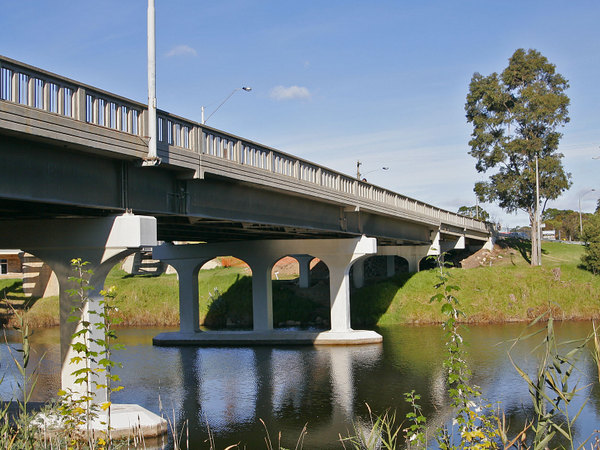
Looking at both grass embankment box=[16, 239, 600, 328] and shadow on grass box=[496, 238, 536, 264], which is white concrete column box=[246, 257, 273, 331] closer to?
grass embankment box=[16, 239, 600, 328]

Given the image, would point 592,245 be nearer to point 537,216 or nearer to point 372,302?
point 537,216

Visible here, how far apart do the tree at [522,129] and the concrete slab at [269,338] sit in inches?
1138

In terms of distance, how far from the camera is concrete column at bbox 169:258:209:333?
40469mm

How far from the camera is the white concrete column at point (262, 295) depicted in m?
40.4

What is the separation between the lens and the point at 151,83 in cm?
1731

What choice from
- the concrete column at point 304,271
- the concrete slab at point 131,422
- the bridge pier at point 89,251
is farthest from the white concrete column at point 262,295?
the concrete slab at point 131,422

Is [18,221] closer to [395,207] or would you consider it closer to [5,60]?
[5,60]

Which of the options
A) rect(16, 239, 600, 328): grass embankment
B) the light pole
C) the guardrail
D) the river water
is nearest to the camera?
the guardrail

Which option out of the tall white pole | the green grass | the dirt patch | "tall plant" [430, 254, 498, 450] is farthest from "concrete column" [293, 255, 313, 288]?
"tall plant" [430, 254, 498, 450]

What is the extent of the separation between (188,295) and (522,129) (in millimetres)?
37003

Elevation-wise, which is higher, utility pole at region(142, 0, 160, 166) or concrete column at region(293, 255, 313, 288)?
utility pole at region(142, 0, 160, 166)

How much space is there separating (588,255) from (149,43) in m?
44.2

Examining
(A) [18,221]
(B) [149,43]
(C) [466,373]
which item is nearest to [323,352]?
(A) [18,221]

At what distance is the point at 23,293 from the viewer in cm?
6350
